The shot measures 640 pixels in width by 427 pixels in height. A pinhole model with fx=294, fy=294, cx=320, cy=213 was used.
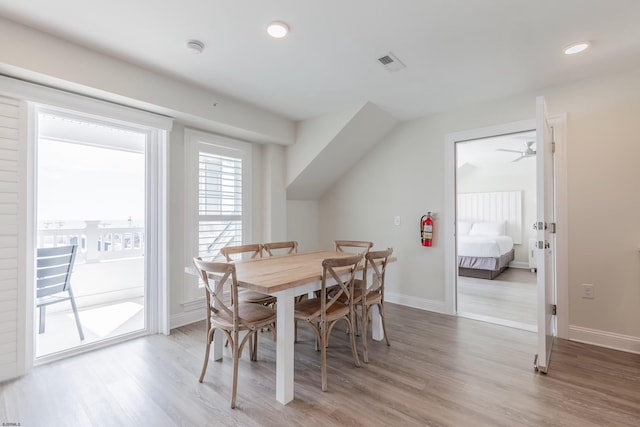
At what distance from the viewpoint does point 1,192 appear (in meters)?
2.13

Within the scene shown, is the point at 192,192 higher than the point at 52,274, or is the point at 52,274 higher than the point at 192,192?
the point at 192,192

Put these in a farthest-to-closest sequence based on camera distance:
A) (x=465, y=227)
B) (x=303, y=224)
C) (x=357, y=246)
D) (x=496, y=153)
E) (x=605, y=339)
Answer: (x=465, y=227) → (x=496, y=153) → (x=303, y=224) → (x=357, y=246) → (x=605, y=339)

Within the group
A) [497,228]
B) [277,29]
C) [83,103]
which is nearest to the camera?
[277,29]

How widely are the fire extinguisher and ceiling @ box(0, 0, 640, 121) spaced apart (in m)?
1.48

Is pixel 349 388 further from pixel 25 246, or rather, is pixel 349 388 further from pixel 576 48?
pixel 576 48

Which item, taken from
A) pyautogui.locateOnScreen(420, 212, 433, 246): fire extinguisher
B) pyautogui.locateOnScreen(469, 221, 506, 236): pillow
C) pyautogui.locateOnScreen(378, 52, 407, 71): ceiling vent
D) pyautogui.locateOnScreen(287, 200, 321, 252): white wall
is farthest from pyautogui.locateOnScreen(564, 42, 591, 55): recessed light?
pyautogui.locateOnScreen(469, 221, 506, 236): pillow

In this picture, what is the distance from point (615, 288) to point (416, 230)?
1922 mm

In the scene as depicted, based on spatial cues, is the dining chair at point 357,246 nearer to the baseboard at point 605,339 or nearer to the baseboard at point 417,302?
the baseboard at point 417,302

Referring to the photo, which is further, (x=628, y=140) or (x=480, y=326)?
(x=480, y=326)

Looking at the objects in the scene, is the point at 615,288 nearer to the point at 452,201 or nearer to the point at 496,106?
the point at 452,201

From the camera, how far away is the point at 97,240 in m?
3.91

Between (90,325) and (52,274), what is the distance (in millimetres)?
874

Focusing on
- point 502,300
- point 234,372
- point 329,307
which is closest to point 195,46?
point 329,307

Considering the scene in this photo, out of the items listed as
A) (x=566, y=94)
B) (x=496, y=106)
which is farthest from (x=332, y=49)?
(x=566, y=94)
